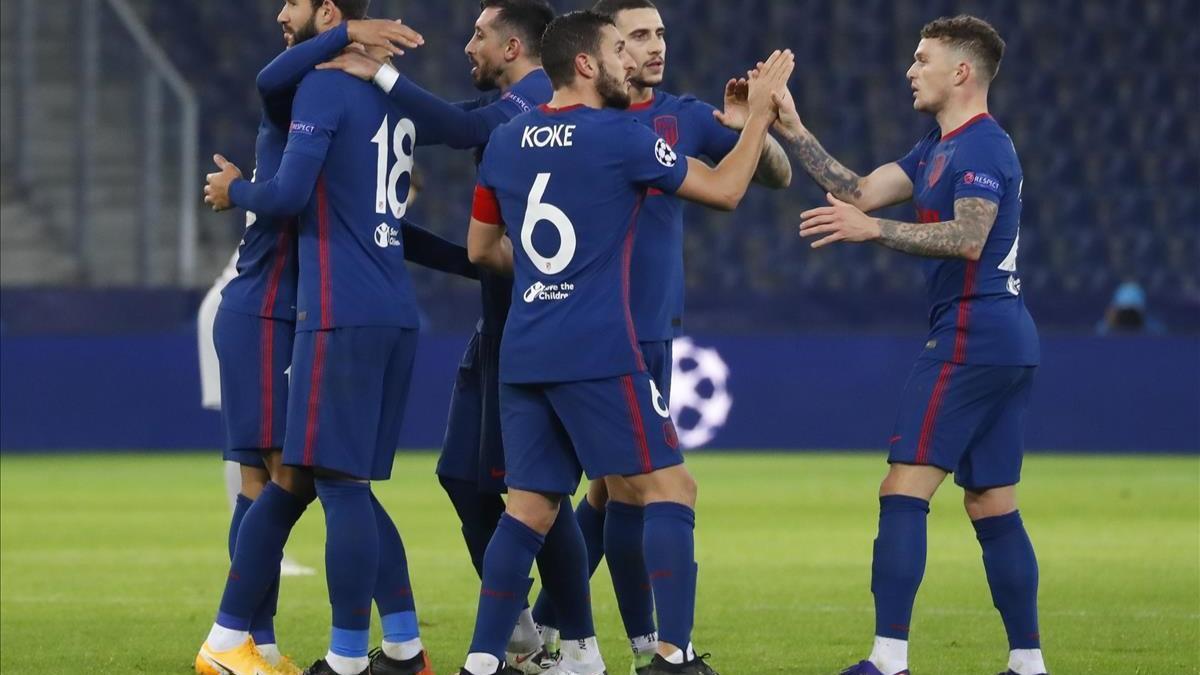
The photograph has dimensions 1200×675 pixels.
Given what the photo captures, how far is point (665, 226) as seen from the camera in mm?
6129

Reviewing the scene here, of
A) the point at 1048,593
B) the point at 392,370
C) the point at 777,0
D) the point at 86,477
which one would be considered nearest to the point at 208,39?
the point at 777,0

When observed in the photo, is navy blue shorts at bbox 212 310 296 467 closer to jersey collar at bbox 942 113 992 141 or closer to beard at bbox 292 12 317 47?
beard at bbox 292 12 317 47

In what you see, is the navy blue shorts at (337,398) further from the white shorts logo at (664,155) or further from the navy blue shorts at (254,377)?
the white shorts logo at (664,155)

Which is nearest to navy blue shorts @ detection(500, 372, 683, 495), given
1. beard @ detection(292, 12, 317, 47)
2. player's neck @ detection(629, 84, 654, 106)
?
player's neck @ detection(629, 84, 654, 106)

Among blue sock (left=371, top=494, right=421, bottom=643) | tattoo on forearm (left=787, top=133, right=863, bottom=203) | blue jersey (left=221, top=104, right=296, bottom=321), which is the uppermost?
tattoo on forearm (left=787, top=133, right=863, bottom=203)

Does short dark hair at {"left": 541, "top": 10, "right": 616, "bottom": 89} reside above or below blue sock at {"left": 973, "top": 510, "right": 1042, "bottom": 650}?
above

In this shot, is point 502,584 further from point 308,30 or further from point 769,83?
point 308,30

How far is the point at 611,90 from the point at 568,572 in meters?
1.40

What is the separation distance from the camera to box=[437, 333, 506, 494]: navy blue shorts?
6.16 m

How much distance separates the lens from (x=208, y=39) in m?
21.2

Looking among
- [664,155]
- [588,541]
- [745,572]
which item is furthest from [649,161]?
[745,572]

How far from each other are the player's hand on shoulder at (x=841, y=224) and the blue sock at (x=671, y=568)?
0.82 m

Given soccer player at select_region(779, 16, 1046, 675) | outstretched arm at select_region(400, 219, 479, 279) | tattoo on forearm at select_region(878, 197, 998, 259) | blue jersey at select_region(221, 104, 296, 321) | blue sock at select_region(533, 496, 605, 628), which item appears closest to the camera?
tattoo on forearm at select_region(878, 197, 998, 259)

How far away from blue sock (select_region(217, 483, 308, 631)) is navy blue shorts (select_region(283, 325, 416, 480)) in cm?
24
